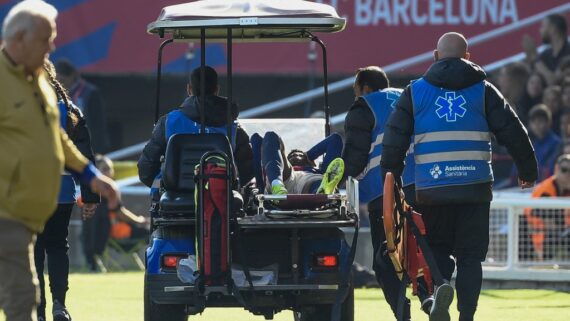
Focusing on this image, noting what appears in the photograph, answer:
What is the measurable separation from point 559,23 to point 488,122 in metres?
10.1

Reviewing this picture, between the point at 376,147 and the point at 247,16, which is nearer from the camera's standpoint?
the point at 247,16

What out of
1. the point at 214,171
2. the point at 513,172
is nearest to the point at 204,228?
the point at 214,171

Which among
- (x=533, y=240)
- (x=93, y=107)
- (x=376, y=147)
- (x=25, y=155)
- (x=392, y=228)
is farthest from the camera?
(x=93, y=107)

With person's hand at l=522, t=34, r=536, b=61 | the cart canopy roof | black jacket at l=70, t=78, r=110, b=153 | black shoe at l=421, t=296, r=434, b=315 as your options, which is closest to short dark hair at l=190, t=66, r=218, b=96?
the cart canopy roof

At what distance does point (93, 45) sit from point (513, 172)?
19.7ft

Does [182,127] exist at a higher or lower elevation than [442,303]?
higher

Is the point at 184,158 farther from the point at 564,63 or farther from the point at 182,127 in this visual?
the point at 564,63

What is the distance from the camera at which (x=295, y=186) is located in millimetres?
11078

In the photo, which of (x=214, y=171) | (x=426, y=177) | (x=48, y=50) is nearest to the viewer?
(x=48, y=50)

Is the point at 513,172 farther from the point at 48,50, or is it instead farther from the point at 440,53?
the point at 48,50

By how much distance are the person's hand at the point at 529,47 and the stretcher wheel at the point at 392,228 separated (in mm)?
10451

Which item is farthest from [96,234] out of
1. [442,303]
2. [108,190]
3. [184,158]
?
[108,190]

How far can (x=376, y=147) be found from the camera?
11203mm

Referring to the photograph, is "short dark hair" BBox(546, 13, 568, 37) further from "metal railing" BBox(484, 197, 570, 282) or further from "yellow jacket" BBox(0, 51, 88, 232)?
"yellow jacket" BBox(0, 51, 88, 232)
